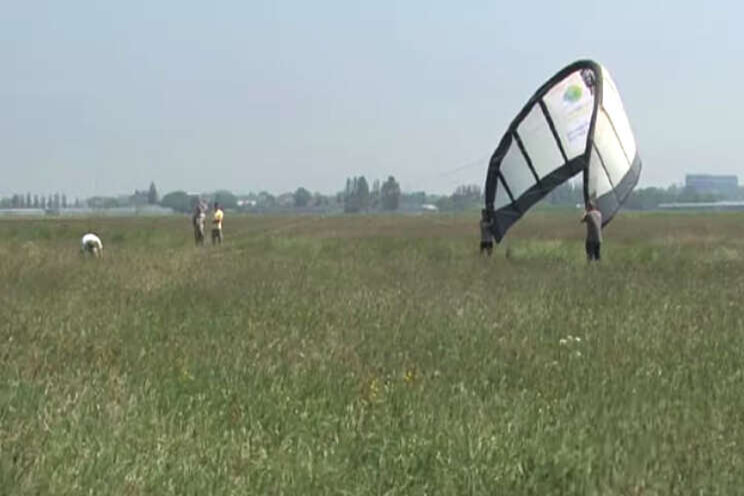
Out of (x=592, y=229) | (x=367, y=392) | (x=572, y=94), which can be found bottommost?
(x=367, y=392)

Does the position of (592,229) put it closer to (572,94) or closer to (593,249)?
(593,249)

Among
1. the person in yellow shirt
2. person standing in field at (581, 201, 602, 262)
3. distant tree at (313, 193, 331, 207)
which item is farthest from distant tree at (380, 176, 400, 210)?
person standing in field at (581, 201, 602, 262)

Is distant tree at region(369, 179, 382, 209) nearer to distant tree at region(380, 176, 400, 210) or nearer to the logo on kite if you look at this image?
distant tree at region(380, 176, 400, 210)

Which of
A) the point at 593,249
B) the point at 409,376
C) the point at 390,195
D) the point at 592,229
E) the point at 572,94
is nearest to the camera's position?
the point at 409,376

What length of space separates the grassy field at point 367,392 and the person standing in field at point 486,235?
11.3 metres

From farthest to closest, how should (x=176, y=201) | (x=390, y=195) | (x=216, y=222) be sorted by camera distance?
(x=176, y=201)
(x=390, y=195)
(x=216, y=222)

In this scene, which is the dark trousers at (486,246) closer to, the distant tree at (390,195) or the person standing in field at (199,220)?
the person standing in field at (199,220)

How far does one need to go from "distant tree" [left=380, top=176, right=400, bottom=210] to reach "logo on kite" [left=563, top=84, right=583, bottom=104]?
226 ft

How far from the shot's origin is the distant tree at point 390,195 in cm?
9428

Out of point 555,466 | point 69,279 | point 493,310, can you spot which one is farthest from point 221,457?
point 69,279

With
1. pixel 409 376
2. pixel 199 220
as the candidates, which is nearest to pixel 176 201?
pixel 199 220

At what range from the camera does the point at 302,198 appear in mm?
162250

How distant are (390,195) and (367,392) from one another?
92157 mm

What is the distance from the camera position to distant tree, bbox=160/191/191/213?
17411 cm
